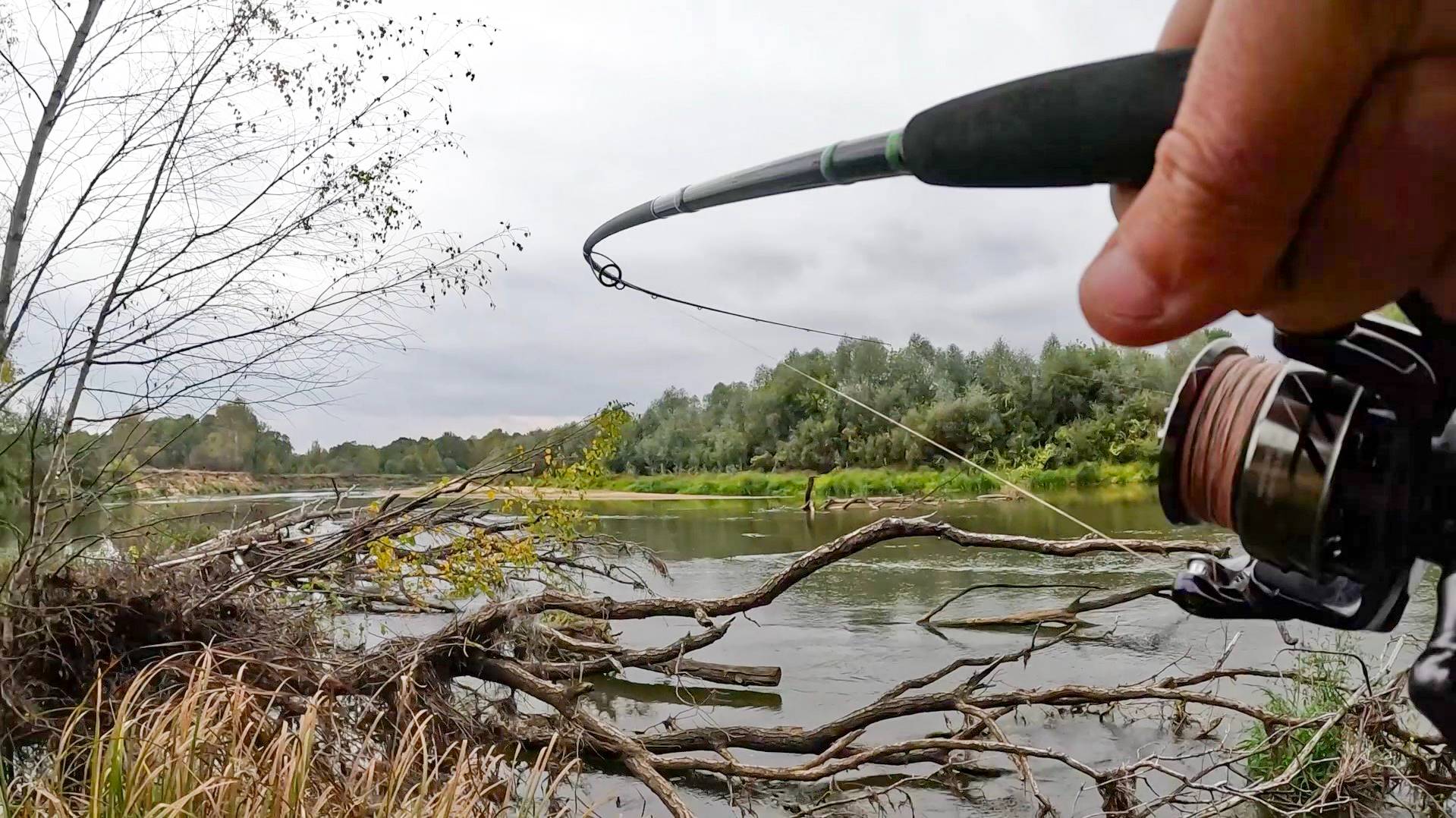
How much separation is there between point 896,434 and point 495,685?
7.82 ft

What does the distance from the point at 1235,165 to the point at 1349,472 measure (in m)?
0.24

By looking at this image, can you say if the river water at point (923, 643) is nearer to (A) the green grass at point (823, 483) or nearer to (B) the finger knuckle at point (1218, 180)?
(A) the green grass at point (823, 483)

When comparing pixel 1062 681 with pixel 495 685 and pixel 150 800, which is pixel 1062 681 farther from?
pixel 150 800

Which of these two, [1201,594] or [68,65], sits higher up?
[68,65]

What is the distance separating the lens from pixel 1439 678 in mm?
384

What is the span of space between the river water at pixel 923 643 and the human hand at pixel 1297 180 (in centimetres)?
295

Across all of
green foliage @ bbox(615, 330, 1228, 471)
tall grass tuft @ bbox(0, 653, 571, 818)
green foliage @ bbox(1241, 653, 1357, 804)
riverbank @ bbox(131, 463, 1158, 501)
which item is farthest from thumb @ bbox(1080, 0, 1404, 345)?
green foliage @ bbox(1241, 653, 1357, 804)

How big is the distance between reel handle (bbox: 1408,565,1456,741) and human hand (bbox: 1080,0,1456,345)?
146 mm

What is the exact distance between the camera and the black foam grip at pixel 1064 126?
390 mm

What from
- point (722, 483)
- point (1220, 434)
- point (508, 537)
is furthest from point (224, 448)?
point (1220, 434)

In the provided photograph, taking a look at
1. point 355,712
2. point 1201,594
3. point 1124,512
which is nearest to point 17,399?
point 355,712

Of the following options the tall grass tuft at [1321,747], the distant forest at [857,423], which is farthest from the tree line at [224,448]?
the tall grass tuft at [1321,747]

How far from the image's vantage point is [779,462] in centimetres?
465

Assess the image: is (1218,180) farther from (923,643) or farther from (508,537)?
(923,643)
